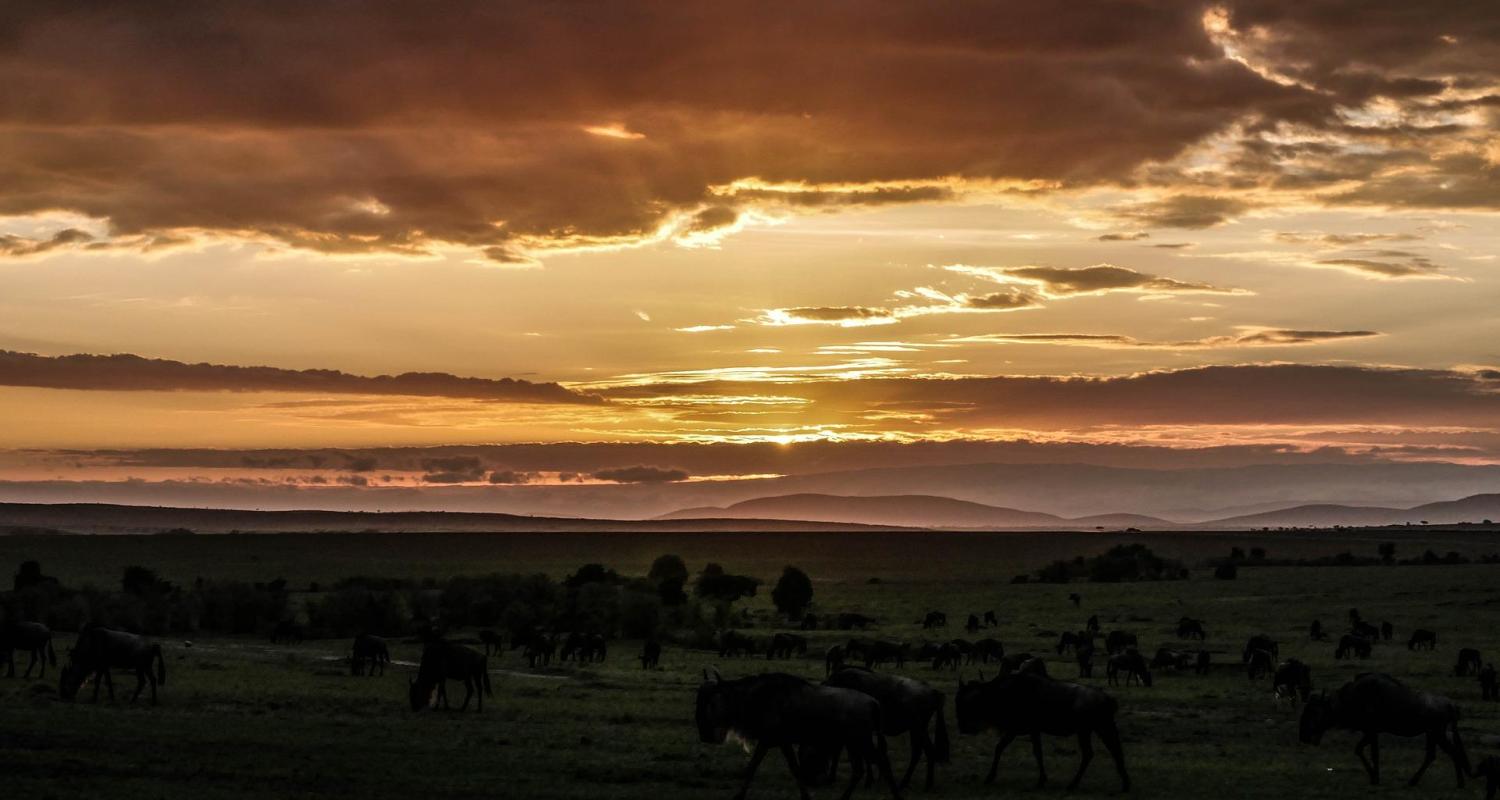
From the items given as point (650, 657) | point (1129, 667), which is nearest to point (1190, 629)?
point (1129, 667)

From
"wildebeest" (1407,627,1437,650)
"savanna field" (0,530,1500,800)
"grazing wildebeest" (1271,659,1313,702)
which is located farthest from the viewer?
"wildebeest" (1407,627,1437,650)

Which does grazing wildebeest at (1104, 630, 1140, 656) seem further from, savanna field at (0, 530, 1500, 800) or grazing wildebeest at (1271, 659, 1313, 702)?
grazing wildebeest at (1271, 659, 1313, 702)

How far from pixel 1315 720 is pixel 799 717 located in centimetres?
1511

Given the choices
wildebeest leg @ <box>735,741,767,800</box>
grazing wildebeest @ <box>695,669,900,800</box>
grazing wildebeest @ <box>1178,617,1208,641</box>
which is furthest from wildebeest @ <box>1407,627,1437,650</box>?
wildebeest leg @ <box>735,741,767,800</box>

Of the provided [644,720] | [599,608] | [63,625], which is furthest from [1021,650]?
[63,625]

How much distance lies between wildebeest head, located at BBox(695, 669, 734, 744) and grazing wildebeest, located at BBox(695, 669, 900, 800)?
0.02 m

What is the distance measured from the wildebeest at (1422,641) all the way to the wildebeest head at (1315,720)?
34.6 metres

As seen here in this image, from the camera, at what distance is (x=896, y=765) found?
28.7 meters

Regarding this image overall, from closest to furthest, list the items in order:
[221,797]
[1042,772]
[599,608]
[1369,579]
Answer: [221,797] → [1042,772] → [599,608] → [1369,579]

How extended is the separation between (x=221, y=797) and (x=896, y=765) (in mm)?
12464

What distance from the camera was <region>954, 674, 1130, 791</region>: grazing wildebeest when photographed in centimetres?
2612

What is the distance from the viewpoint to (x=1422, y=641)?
65688 millimetres

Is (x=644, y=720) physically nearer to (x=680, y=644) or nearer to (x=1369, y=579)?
(x=680, y=644)

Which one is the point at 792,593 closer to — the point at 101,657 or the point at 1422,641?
the point at 1422,641
